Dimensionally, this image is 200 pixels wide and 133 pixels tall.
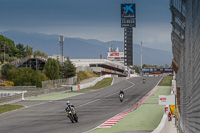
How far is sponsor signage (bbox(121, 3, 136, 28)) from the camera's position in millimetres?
145250

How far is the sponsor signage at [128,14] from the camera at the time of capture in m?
145

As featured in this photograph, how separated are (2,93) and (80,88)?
15.5 meters

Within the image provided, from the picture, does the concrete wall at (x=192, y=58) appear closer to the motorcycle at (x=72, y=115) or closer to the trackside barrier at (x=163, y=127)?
the trackside barrier at (x=163, y=127)

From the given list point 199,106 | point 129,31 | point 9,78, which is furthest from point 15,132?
point 129,31

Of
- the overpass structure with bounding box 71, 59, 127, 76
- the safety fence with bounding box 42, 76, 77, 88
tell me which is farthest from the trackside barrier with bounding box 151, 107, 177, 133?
the overpass structure with bounding box 71, 59, 127, 76

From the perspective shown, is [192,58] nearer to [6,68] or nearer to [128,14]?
[6,68]

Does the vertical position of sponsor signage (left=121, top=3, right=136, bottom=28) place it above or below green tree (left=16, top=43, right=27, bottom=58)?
above

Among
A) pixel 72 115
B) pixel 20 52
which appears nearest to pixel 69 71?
pixel 72 115

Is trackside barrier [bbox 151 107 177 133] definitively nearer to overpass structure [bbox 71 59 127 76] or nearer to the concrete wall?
the concrete wall

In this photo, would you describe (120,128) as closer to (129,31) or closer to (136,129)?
(136,129)

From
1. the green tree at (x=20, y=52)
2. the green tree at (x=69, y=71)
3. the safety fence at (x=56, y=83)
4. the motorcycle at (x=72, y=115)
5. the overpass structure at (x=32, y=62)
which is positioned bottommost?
the motorcycle at (x=72, y=115)

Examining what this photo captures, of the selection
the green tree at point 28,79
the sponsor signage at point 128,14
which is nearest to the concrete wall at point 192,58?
the green tree at point 28,79

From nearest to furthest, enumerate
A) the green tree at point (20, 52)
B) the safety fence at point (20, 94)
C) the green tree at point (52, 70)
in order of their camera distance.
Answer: the safety fence at point (20, 94)
the green tree at point (52, 70)
the green tree at point (20, 52)

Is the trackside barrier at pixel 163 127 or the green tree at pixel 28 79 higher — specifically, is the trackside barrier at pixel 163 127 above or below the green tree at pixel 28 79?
below
